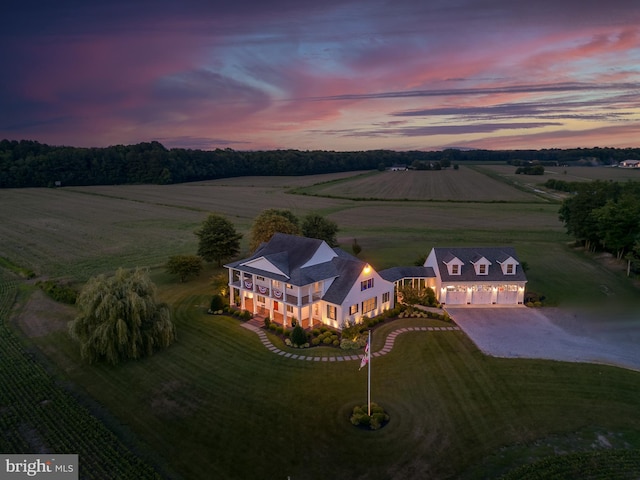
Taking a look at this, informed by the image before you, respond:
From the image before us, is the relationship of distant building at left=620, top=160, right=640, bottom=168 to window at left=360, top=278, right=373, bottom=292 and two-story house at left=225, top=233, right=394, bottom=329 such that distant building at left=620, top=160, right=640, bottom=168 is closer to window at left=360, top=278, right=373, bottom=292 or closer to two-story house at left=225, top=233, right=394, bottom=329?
two-story house at left=225, top=233, right=394, bottom=329

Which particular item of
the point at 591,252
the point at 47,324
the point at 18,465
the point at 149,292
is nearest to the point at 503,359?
the point at 149,292

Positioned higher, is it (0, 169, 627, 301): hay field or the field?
(0, 169, 627, 301): hay field

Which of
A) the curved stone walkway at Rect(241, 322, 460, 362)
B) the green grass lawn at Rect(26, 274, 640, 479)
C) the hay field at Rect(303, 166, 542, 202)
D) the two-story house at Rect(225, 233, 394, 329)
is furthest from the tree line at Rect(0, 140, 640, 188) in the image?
the green grass lawn at Rect(26, 274, 640, 479)

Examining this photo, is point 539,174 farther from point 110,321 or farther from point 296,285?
point 110,321

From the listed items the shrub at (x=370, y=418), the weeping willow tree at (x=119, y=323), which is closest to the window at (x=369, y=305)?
the shrub at (x=370, y=418)

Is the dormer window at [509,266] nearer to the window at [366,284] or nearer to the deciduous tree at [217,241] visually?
the window at [366,284]

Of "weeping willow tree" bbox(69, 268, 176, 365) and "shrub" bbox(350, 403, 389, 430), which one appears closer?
"shrub" bbox(350, 403, 389, 430)
